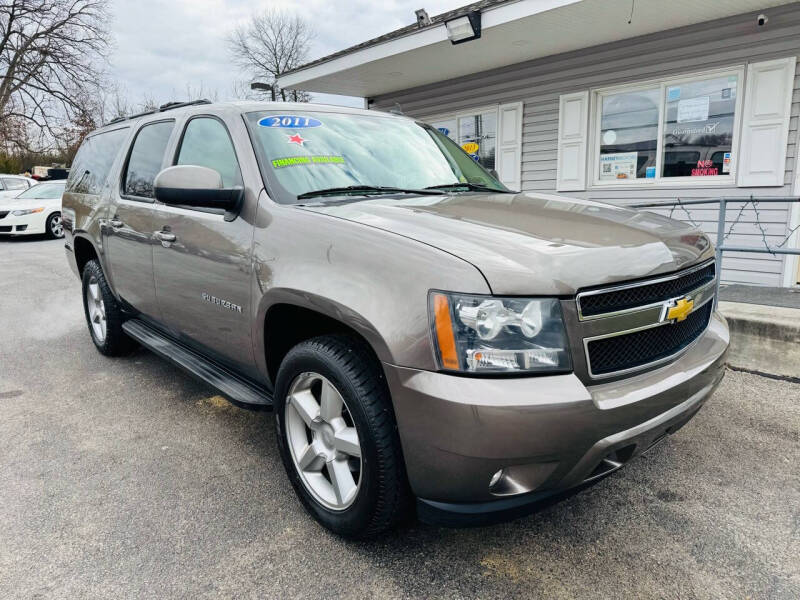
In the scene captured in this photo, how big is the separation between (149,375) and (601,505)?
10.7ft

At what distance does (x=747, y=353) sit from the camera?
13.9 ft

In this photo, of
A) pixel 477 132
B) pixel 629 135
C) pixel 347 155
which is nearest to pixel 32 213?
pixel 477 132

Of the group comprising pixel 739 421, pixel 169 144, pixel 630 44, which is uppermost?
pixel 630 44

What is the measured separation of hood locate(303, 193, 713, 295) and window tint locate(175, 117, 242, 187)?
2.28 ft

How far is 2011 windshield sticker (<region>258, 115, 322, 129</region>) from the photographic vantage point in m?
2.83

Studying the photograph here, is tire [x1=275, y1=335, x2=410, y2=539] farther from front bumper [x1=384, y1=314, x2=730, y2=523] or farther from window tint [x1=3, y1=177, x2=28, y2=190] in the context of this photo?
window tint [x1=3, y1=177, x2=28, y2=190]

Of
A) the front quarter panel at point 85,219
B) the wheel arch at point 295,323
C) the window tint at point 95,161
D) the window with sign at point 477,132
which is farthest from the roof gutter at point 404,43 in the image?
the wheel arch at point 295,323

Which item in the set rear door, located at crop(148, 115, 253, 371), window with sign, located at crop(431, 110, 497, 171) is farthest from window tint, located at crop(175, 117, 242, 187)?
window with sign, located at crop(431, 110, 497, 171)

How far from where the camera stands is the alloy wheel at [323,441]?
216cm

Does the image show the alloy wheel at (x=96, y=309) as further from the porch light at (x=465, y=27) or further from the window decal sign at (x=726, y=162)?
the window decal sign at (x=726, y=162)

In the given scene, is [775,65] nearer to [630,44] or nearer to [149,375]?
[630,44]

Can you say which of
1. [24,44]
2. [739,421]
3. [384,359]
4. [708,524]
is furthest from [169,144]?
[24,44]

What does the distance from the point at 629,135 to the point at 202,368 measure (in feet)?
22.0

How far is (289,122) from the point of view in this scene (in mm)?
2875
